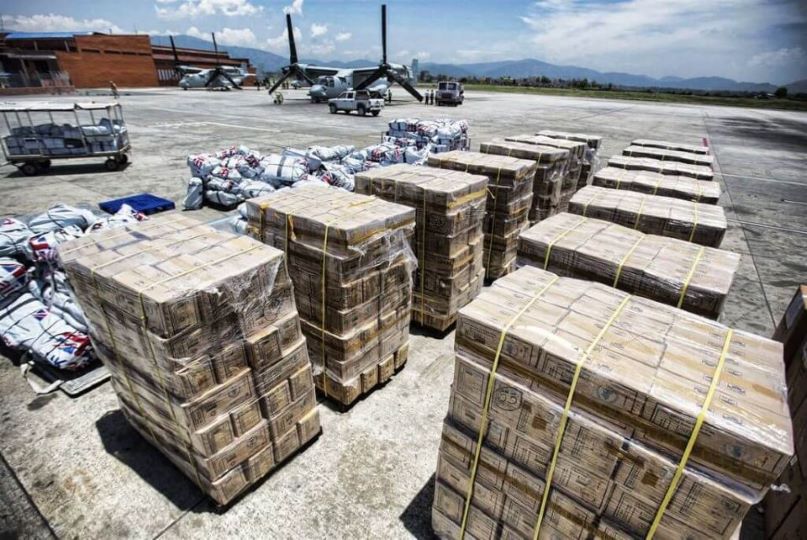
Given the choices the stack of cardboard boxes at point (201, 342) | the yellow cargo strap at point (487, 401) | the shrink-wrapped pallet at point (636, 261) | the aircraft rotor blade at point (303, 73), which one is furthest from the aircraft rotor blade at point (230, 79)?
the yellow cargo strap at point (487, 401)

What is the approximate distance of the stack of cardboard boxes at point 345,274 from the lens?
146 inches

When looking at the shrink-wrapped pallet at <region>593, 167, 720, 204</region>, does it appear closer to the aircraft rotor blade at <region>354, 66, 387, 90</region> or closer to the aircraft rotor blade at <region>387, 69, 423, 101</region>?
the aircraft rotor blade at <region>354, 66, 387, 90</region>

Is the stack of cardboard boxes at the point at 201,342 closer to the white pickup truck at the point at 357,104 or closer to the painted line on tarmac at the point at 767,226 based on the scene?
the painted line on tarmac at the point at 767,226

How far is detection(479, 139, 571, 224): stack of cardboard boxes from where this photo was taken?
7.18m

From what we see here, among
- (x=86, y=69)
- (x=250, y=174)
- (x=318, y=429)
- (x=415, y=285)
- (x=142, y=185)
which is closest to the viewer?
(x=318, y=429)

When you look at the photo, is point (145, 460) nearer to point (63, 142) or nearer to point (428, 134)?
point (428, 134)

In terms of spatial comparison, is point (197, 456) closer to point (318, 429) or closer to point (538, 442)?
point (318, 429)

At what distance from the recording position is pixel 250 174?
10.1 m

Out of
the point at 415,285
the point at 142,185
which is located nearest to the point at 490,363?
the point at 415,285

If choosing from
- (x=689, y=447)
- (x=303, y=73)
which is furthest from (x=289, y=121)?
(x=689, y=447)

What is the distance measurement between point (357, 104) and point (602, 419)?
30370 millimetres

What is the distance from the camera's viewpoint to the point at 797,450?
288cm

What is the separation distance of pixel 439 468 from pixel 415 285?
2926 millimetres

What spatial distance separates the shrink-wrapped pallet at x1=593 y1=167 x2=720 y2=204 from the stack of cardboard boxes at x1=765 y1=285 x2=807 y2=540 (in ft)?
6.83
